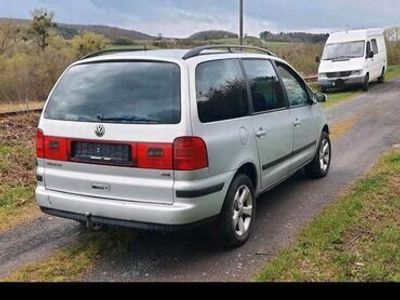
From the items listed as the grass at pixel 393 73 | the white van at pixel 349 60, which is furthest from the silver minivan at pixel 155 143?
the grass at pixel 393 73

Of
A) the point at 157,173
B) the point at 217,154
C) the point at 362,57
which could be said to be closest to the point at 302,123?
the point at 217,154

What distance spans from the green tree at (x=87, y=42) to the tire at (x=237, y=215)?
27.6 metres

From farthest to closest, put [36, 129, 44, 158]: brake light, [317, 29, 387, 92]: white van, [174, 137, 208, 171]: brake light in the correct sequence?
[317, 29, 387, 92]: white van < [36, 129, 44, 158]: brake light < [174, 137, 208, 171]: brake light

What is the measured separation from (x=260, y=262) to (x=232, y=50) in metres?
2.32

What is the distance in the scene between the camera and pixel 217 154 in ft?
13.8

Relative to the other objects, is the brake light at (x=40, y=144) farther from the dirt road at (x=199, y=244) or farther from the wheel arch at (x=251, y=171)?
the wheel arch at (x=251, y=171)

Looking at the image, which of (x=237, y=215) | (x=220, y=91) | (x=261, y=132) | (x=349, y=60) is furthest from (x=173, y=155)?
(x=349, y=60)

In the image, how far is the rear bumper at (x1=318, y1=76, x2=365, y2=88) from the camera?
19.5m

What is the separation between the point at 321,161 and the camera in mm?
7129

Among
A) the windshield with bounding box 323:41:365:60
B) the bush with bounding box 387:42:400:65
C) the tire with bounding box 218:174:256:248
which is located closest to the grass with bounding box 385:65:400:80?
the bush with bounding box 387:42:400:65

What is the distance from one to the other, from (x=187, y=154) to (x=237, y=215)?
1005 millimetres

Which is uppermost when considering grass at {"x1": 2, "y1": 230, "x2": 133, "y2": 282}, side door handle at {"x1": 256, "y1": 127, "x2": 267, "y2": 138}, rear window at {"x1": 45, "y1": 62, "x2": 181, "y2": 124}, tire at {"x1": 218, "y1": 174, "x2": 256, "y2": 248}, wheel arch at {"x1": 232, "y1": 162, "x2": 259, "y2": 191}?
rear window at {"x1": 45, "y1": 62, "x2": 181, "y2": 124}

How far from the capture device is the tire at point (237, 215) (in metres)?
4.39

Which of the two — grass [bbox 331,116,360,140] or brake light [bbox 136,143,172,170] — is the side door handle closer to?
brake light [bbox 136,143,172,170]
